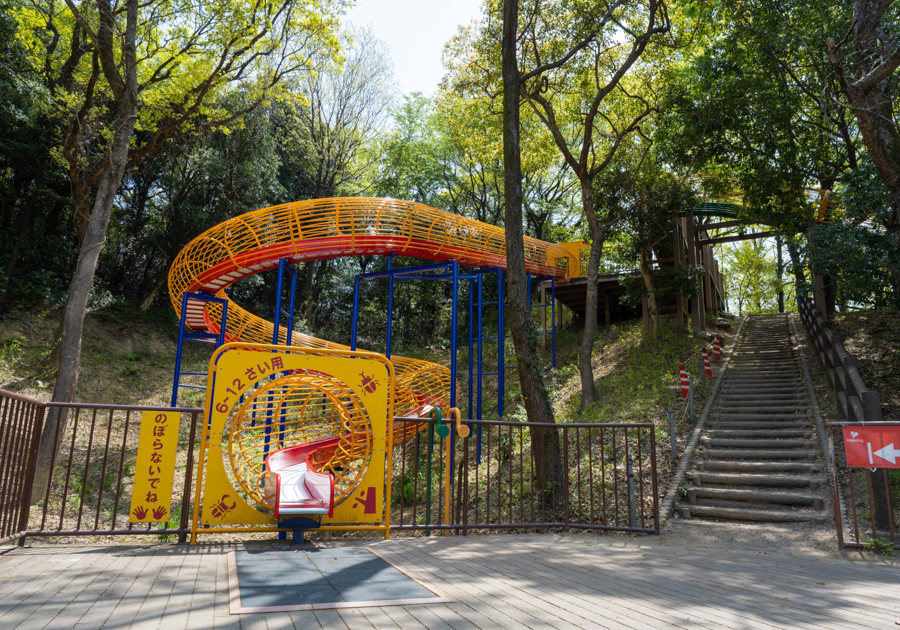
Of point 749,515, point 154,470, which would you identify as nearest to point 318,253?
point 154,470

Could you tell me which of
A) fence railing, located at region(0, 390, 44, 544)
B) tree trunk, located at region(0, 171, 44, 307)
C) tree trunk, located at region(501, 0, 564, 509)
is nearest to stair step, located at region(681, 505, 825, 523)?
tree trunk, located at region(501, 0, 564, 509)

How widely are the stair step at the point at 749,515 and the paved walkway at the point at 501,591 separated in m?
2.44

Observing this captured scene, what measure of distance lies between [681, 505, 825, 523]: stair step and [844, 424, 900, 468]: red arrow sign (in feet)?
7.78

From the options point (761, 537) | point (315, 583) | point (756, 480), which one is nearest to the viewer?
point (315, 583)

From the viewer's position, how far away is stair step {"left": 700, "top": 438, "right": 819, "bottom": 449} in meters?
9.27

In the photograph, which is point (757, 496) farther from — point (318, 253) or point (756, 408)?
point (318, 253)

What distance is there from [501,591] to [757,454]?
7.46 meters

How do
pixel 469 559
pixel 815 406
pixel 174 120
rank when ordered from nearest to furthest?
pixel 469 559
pixel 815 406
pixel 174 120

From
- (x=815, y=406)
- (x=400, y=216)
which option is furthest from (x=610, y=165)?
(x=815, y=406)

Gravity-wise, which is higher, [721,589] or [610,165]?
[610,165]

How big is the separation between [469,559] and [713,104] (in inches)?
521

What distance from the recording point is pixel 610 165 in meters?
16.8

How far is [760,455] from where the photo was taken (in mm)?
9109

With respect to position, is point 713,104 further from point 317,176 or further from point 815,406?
point 317,176
